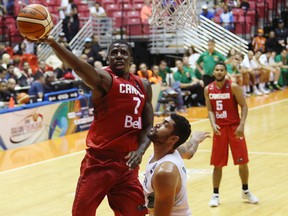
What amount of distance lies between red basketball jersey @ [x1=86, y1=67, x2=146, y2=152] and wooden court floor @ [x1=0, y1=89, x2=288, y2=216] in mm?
2891

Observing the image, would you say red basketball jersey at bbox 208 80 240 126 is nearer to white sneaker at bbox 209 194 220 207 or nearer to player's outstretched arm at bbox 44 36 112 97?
white sneaker at bbox 209 194 220 207

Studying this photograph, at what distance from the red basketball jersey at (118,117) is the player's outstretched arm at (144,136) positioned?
7 centimetres

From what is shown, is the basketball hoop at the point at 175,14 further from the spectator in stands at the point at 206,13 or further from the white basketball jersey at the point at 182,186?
the spectator in stands at the point at 206,13

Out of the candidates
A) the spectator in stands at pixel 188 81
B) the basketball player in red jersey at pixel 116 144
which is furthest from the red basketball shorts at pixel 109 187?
the spectator in stands at pixel 188 81

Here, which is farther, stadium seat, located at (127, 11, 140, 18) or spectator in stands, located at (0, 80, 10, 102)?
stadium seat, located at (127, 11, 140, 18)

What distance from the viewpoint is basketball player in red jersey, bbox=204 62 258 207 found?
30.6ft

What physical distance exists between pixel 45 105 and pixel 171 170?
1022 cm

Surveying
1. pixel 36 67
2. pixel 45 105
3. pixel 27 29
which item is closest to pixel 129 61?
pixel 27 29

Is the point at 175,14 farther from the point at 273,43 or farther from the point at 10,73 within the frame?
the point at 273,43

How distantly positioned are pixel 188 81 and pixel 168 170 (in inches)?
571

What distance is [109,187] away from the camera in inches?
246

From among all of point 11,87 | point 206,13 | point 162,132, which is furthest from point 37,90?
point 162,132

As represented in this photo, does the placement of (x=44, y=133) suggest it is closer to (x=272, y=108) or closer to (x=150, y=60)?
(x=272, y=108)

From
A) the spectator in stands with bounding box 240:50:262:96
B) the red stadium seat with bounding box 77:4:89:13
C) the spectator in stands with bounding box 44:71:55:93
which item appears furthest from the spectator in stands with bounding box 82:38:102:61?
the spectator in stands with bounding box 240:50:262:96
